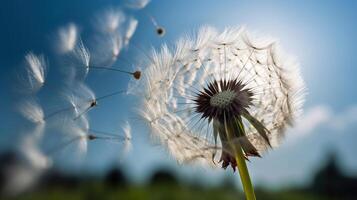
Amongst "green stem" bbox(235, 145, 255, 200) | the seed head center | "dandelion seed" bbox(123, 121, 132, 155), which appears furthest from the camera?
the seed head center

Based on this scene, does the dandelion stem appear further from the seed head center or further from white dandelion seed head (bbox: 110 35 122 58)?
white dandelion seed head (bbox: 110 35 122 58)

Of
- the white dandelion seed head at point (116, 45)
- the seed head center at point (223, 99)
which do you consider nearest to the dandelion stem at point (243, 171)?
the seed head center at point (223, 99)

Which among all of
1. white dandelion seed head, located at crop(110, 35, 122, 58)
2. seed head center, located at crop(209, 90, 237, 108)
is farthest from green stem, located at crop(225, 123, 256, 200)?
white dandelion seed head, located at crop(110, 35, 122, 58)

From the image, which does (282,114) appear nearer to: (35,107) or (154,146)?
(154,146)

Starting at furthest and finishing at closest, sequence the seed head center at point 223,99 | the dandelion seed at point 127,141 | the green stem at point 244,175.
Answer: the seed head center at point 223,99 < the dandelion seed at point 127,141 < the green stem at point 244,175

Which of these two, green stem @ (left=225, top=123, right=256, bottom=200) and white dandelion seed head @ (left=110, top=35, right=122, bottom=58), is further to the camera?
white dandelion seed head @ (left=110, top=35, right=122, bottom=58)

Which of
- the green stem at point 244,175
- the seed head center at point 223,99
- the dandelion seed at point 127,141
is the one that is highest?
the seed head center at point 223,99

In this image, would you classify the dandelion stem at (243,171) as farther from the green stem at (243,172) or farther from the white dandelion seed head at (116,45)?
the white dandelion seed head at (116,45)

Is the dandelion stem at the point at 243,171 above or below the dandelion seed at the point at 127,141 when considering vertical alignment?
below

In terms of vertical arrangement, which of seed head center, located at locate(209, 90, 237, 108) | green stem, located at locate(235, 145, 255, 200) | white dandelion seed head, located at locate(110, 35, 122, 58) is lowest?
green stem, located at locate(235, 145, 255, 200)

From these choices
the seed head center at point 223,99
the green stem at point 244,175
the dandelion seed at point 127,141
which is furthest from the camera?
the seed head center at point 223,99

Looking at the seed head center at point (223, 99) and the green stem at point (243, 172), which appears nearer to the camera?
the green stem at point (243, 172)
